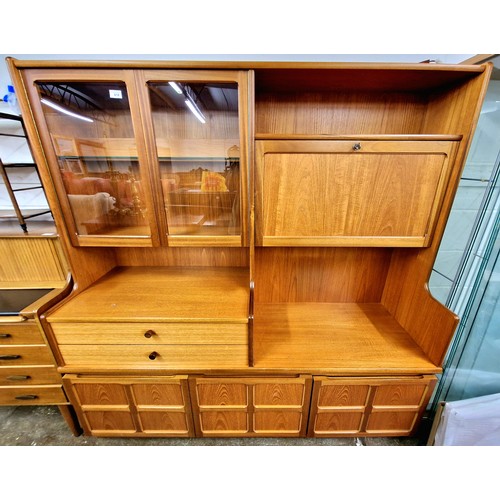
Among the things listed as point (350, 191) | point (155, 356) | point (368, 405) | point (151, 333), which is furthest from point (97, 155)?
point (368, 405)

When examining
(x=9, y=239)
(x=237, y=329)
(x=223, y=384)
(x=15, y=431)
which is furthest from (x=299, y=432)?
(x=9, y=239)

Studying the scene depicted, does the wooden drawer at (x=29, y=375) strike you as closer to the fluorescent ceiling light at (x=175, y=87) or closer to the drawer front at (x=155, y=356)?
the drawer front at (x=155, y=356)

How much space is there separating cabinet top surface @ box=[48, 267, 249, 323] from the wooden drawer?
43cm

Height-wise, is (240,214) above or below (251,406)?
above

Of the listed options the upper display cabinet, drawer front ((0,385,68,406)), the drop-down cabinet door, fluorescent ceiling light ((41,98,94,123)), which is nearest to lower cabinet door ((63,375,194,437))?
drawer front ((0,385,68,406))

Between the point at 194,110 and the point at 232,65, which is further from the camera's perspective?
the point at 194,110

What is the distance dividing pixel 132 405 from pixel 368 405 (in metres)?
1.23

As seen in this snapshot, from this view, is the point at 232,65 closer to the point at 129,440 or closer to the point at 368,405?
the point at 368,405

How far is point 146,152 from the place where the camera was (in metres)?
0.95

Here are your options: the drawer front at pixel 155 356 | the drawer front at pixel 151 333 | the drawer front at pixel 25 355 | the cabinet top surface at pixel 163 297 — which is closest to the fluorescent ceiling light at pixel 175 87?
the cabinet top surface at pixel 163 297

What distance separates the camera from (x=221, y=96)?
0.94 metres

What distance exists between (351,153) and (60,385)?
1.89 meters

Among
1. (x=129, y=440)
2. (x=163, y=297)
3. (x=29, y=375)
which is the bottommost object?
(x=129, y=440)

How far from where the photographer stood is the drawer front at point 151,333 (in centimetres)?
101
